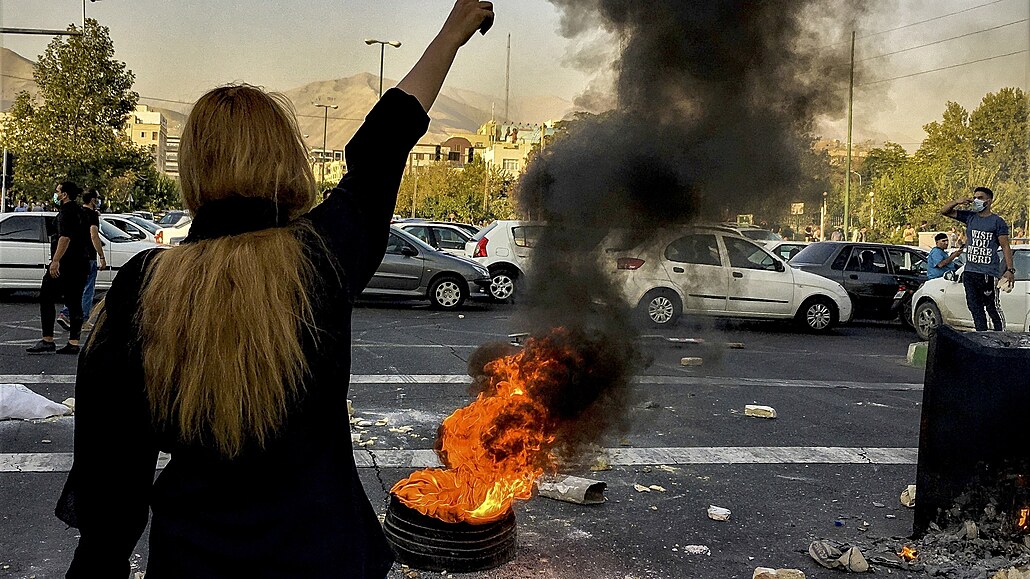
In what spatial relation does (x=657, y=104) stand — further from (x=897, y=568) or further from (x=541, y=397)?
(x=897, y=568)

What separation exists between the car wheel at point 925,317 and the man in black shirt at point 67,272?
39.2 ft

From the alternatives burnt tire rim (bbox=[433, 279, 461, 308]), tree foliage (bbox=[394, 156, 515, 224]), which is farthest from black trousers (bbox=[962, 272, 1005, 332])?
tree foliage (bbox=[394, 156, 515, 224])

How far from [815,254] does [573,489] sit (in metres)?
12.1

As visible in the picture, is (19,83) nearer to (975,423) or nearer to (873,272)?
(873,272)

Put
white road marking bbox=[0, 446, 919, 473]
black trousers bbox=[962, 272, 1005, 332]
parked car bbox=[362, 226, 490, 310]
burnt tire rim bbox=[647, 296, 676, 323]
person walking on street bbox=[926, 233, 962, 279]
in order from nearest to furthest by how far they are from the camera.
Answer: white road marking bbox=[0, 446, 919, 473] < burnt tire rim bbox=[647, 296, 676, 323] < black trousers bbox=[962, 272, 1005, 332] < person walking on street bbox=[926, 233, 962, 279] < parked car bbox=[362, 226, 490, 310]

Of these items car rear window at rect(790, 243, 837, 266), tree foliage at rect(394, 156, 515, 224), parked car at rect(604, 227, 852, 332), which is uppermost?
tree foliage at rect(394, 156, 515, 224)

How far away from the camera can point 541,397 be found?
460cm

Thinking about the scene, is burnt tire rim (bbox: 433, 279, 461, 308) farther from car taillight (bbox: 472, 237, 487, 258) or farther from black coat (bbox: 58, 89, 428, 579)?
black coat (bbox: 58, 89, 428, 579)

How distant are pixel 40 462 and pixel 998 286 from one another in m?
11.0

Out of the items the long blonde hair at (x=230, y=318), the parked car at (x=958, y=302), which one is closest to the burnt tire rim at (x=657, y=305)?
the long blonde hair at (x=230, y=318)

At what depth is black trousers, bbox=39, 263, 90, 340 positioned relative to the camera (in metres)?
8.98

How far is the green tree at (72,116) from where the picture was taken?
2484 centimetres

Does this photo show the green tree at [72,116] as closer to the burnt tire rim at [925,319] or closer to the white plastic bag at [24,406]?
the white plastic bag at [24,406]

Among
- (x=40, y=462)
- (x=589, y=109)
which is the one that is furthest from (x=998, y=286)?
(x=40, y=462)
